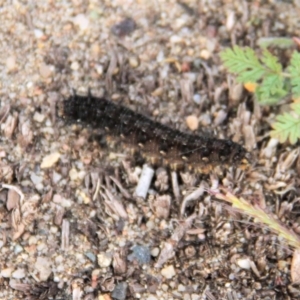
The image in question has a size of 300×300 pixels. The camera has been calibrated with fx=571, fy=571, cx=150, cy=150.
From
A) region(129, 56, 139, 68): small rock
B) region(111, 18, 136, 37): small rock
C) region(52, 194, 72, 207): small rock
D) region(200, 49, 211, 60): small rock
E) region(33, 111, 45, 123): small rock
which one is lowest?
region(52, 194, 72, 207): small rock

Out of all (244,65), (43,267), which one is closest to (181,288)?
(43,267)

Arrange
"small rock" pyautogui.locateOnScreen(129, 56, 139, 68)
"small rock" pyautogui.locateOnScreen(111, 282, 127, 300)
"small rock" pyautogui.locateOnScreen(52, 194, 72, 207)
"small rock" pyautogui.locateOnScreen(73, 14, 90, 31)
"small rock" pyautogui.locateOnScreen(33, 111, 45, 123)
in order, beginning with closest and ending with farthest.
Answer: "small rock" pyautogui.locateOnScreen(111, 282, 127, 300) < "small rock" pyautogui.locateOnScreen(52, 194, 72, 207) < "small rock" pyautogui.locateOnScreen(33, 111, 45, 123) < "small rock" pyautogui.locateOnScreen(129, 56, 139, 68) < "small rock" pyautogui.locateOnScreen(73, 14, 90, 31)

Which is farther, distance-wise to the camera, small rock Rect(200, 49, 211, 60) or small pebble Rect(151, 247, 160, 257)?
small rock Rect(200, 49, 211, 60)

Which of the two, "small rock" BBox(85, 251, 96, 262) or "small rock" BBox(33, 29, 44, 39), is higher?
"small rock" BBox(33, 29, 44, 39)

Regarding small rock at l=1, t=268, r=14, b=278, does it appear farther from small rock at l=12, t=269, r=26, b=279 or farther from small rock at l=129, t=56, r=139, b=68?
small rock at l=129, t=56, r=139, b=68

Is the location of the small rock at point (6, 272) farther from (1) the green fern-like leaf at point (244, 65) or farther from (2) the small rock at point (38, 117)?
(1) the green fern-like leaf at point (244, 65)

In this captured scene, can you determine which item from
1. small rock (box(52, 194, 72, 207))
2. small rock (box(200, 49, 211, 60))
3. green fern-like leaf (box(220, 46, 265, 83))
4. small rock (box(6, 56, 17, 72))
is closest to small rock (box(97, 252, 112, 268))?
small rock (box(52, 194, 72, 207))
